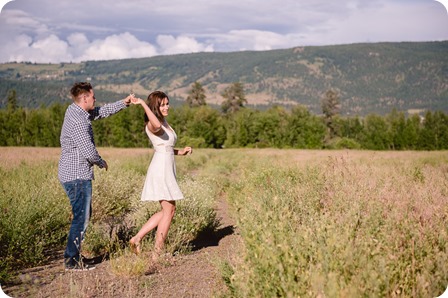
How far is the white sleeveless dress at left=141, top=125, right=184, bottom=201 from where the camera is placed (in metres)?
5.12

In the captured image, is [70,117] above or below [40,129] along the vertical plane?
above

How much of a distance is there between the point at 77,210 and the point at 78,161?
24.1 inches

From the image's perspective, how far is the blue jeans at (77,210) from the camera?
477 centimetres

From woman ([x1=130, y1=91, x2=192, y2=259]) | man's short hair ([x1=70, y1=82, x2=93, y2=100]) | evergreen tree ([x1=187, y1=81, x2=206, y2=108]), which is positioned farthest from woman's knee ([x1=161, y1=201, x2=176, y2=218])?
evergreen tree ([x1=187, y1=81, x2=206, y2=108])

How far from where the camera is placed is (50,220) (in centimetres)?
625

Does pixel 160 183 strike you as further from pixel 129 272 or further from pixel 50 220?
pixel 50 220

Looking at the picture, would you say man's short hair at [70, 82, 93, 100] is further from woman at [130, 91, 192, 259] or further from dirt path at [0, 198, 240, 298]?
dirt path at [0, 198, 240, 298]

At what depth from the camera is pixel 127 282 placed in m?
4.54

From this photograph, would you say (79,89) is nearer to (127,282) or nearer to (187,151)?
(187,151)

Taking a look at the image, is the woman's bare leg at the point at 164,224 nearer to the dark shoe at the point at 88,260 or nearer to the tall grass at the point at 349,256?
the dark shoe at the point at 88,260

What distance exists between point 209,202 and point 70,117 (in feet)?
11.2

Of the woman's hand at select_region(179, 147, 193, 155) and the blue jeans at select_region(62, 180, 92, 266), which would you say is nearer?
the blue jeans at select_region(62, 180, 92, 266)

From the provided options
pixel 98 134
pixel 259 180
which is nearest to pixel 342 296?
pixel 259 180

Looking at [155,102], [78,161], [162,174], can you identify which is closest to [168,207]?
[162,174]
